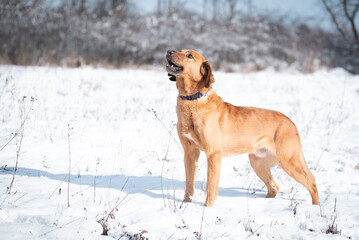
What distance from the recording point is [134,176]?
4090 mm

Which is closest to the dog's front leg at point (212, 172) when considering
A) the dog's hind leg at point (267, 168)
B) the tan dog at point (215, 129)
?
the tan dog at point (215, 129)

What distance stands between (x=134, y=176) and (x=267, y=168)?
191cm

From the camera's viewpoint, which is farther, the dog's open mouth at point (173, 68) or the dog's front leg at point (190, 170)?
the dog's front leg at point (190, 170)

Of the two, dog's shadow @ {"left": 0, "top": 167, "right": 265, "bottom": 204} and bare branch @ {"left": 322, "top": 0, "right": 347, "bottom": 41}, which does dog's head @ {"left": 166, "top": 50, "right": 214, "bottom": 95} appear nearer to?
dog's shadow @ {"left": 0, "top": 167, "right": 265, "bottom": 204}

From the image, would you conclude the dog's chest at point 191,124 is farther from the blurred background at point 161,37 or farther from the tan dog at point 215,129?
the blurred background at point 161,37

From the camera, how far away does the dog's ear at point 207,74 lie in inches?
129

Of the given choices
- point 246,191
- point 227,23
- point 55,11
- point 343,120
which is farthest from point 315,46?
point 246,191

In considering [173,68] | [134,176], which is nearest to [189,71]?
[173,68]

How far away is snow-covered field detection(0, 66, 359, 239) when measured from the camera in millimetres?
2502

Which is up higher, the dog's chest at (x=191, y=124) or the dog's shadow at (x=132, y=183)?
the dog's chest at (x=191, y=124)

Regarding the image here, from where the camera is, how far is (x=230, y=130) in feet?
11.0

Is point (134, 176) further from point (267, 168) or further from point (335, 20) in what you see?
point (335, 20)

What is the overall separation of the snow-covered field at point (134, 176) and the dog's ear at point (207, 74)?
1322 mm

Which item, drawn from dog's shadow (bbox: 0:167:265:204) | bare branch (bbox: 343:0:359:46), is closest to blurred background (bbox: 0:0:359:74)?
bare branch (bbox: 343:0:359:46)
